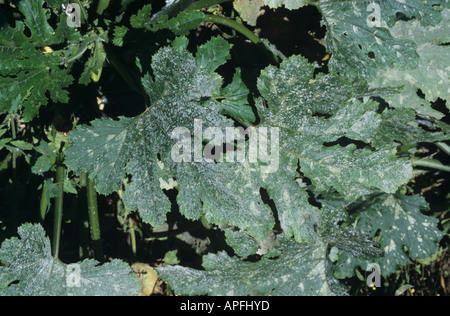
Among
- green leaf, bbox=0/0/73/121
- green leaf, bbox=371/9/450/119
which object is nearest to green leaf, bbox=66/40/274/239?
green leaf, bbox=0/0/73/121

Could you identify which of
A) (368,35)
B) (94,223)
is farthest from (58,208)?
(368,35)

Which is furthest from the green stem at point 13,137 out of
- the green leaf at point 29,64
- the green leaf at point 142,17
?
the green leaf at point 142,17

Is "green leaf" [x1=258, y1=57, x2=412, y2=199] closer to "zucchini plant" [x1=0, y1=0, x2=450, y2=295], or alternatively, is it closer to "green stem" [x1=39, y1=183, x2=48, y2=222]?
"zucchini plant" [x1=0, y1=0, x2=450, y2=295]

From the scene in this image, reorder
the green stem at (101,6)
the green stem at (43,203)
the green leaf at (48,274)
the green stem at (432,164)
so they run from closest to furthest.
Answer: the green leaf at (48,274) → the green stem at (101,6) → the green stem at (43,203) → the green stem at (432,164)

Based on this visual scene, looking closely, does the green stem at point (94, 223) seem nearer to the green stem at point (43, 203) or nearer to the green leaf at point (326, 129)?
the green stem at point (43, 203)

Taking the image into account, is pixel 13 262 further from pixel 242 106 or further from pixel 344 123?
pixel 344 123

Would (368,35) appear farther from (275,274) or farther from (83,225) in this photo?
(83,225)
